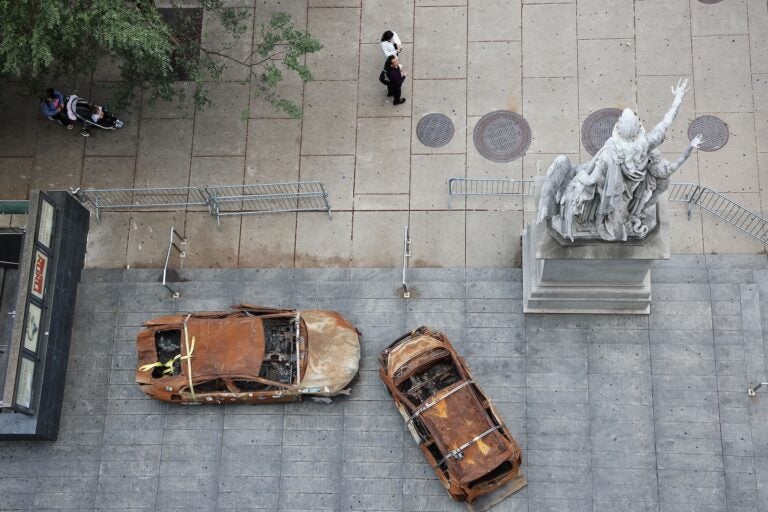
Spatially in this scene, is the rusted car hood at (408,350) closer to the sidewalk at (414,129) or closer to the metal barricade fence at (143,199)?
the sidewalk at (414,129)

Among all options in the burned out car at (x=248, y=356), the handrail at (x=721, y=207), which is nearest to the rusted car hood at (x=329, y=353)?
the burned out car at (x=248, y=356)

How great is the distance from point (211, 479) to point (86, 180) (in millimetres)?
7195

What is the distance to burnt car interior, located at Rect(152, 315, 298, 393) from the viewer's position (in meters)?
15.5

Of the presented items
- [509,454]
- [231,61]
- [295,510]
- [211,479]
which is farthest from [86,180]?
[509,454]

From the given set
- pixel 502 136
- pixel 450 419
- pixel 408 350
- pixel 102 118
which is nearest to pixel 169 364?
pixel 408 350

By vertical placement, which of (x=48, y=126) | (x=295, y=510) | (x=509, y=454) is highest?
(x=48, y=126)

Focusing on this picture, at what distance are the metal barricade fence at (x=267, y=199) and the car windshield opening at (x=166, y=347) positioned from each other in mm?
2844

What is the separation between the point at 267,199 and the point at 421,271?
3661 millimetres

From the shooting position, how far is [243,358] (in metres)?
15.4

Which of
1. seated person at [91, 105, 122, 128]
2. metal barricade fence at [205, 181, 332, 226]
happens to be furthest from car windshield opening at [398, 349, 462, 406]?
seated person at [91, 105, 122, 128]

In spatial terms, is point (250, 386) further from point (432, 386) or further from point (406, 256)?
point (406, 256)

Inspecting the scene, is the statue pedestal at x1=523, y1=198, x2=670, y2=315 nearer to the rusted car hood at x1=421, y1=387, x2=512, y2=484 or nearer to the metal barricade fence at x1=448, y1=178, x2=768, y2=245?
the metal barricade fence at x1=448, y1=178, x2=768, y2=245

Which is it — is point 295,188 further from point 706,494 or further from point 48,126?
point 706,494

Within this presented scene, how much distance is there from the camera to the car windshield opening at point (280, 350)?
15539 millimetres
